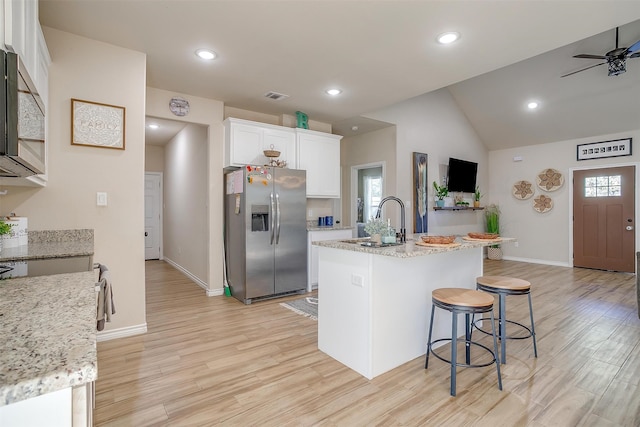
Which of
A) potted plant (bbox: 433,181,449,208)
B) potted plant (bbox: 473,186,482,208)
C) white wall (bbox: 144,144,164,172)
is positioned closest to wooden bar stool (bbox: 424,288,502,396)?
potted plant (bbox: 433,181,449,208)

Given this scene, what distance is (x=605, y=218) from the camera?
20.1ft

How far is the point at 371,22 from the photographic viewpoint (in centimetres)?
254

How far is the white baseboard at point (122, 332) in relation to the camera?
2.91 meters

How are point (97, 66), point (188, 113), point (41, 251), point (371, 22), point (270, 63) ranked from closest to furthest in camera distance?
point (41, 251) → point (371, 22) → point (97, 66) → point (270, 63) → point (188, 113)

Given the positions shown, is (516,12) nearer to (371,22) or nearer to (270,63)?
(371,22)

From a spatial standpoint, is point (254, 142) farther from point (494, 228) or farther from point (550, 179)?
point (550, 179)

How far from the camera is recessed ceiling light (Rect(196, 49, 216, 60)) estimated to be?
3004 mm

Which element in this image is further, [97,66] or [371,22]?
[97,66]

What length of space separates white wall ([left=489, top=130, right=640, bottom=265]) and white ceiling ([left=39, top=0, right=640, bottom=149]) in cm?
185

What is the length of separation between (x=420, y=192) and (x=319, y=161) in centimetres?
217

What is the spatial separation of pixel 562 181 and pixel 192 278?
757cm

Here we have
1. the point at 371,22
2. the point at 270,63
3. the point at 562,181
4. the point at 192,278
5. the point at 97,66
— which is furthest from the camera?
the point at 562,181

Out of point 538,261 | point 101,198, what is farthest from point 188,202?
point 538,261

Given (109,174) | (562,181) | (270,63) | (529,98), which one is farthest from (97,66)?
(562,181)
